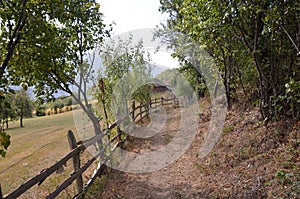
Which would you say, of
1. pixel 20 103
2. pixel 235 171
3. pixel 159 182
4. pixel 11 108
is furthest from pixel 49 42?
pixel 235 171

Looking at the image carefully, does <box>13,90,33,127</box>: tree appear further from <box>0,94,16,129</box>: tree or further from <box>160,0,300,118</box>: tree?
<box>160,0,300,118</box>: tree

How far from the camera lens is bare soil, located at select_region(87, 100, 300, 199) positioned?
13.1ft

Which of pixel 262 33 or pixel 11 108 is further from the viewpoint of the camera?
pixel 262 33

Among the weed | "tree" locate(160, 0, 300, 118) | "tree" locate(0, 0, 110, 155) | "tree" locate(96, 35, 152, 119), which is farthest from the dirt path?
"tree" locate(96, 35, 152, 119)

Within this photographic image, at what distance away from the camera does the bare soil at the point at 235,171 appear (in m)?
3.99

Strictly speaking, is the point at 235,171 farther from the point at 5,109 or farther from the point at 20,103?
the point at 20,103

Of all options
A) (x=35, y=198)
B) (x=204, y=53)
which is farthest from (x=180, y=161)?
(x=204, y=53)

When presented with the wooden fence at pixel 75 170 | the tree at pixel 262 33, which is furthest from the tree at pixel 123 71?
the tree at pixel 262 33

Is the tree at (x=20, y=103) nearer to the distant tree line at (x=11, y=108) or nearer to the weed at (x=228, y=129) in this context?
the distant tree line at (x=11, y=108)

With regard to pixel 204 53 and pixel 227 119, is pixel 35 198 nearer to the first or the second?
pixel 227 119

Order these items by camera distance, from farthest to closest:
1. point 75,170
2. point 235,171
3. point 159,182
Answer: point 159,182, point 235,171, point 75,170

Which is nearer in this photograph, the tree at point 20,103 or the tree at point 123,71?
the tree at point 20,103

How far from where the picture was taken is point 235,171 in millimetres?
4898

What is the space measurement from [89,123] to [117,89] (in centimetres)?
301
